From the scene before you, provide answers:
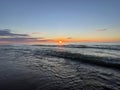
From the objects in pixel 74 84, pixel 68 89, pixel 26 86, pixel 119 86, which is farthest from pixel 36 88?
pixel 119 86

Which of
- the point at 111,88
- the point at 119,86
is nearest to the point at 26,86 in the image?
the point at 111,88

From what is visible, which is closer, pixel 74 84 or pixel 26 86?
pixel 26 86

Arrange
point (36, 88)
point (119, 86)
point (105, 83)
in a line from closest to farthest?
point (36, 88) < point (119, 86) < point (105, 83)

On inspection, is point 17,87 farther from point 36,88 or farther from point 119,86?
point 119,86

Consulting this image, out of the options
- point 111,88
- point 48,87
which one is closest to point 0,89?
point 48,87

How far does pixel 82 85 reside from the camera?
5.19 metres

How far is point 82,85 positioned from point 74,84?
1.15ft

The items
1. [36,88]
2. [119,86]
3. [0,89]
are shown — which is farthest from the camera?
[119,86]

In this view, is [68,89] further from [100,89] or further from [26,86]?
[26,86]

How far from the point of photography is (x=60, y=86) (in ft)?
16.6

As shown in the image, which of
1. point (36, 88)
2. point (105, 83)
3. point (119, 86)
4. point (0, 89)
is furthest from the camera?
point (105, 83)

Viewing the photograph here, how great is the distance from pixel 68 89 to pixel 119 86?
224cm

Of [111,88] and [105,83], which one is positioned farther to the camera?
[105,83]

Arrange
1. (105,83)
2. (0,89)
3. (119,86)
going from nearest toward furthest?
(0,89), (119,86), (105,83)
